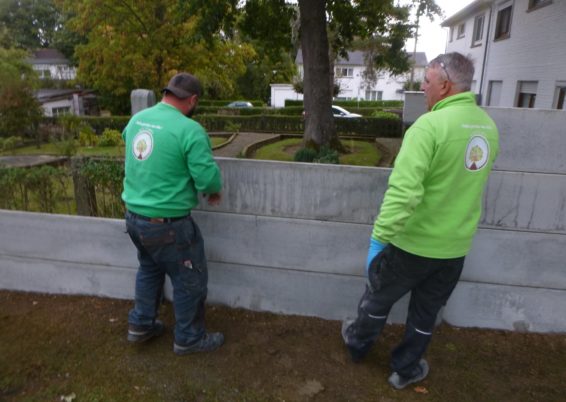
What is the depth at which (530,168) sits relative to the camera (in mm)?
2900

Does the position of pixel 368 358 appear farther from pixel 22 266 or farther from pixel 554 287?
pixel 22 266

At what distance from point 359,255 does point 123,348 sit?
1.86 metres

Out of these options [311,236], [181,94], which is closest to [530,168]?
[311,236]

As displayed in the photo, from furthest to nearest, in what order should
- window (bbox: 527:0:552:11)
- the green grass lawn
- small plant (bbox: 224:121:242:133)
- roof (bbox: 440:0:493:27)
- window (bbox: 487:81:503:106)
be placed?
1. small plant (bbox: 224:121:242:133)
2. roof (bbox: 440:0:493:27)
3. window (bbox: 487:81:503:106)
4. the green grass lawn
5. window (bbox: 527:0:552:11)

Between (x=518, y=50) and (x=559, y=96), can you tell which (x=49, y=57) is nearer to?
(x=518, y=50)

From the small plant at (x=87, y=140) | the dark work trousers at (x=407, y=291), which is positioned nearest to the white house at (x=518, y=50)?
the dark work trousers at (x=407, y=291)

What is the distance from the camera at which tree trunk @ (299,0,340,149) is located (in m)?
13.1

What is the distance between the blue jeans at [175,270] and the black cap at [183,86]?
81cm

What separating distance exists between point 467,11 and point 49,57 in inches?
2041

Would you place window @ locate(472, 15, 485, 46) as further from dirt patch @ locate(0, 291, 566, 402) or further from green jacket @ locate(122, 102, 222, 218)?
green jacket @ locate(122, 102, 222, 218)

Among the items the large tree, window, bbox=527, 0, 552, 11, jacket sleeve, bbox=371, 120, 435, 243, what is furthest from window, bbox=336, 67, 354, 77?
jacket sleeve, bbox=371, 120, 435, 243

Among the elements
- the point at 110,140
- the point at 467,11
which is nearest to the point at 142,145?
the point at 110,140

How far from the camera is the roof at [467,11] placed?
16.0 m

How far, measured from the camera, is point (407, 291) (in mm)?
2480
